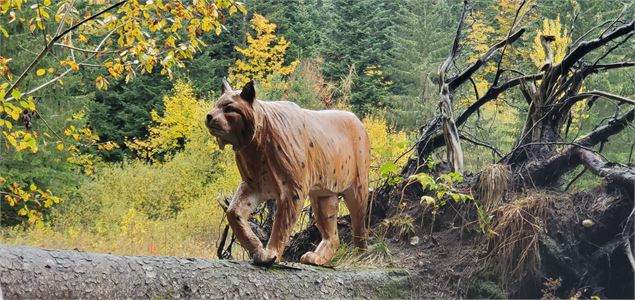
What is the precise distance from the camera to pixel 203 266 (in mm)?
2771

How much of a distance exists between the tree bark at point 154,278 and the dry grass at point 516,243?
1080 mm

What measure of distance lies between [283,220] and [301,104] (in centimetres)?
923

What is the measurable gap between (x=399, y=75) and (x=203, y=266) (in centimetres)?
1550

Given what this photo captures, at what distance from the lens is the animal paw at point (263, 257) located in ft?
9.95

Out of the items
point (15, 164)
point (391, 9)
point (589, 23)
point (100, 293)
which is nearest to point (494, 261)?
point (100, 293)

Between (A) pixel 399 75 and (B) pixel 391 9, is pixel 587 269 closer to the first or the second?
(A) pixel 399 75

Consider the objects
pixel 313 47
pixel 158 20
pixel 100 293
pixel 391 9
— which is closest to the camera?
pixel 100 293

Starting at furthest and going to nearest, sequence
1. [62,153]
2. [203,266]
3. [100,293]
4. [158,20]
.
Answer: [62,153], [158,20], [203,266], [100,293]

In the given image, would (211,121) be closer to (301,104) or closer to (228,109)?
(228,109)

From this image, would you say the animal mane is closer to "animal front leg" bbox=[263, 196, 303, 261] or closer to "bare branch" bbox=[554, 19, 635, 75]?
"animal front leg" bbox=[263, 196, 303, 261]

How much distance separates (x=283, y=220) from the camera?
324 centimetres

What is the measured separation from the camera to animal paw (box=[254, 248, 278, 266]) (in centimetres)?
303

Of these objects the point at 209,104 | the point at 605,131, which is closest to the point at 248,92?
the point at 605,131

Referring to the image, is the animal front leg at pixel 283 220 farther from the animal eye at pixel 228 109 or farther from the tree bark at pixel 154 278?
the animal eye at pixel 228 109
